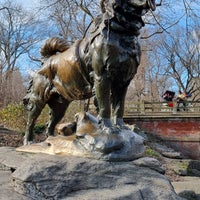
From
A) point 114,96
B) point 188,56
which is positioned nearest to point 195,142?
point 188,56

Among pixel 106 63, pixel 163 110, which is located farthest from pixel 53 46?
pixel 163 110

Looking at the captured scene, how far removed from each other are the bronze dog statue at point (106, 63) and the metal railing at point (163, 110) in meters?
16.3

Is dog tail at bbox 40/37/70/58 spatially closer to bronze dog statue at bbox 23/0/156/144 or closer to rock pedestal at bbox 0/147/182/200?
bronze dog statue at bbox 23/0/156/144

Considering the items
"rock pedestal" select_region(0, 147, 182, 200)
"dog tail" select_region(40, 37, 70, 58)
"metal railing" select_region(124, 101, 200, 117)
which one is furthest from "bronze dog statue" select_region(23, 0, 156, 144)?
"metal railing" select_region(124, 101, 200, 117)

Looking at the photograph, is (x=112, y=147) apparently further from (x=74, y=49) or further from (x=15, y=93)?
(x=15, y=93)

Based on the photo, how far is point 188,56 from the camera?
27141mm

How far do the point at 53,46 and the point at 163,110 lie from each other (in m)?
17.0

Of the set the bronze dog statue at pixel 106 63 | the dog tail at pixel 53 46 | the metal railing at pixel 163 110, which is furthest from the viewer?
the metal railing at pixel 163 110

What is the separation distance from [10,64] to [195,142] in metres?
18.1

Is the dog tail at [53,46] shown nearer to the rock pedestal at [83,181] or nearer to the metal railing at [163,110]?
the rock pedestal at [83,181]

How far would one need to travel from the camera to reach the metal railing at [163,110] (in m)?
19.8

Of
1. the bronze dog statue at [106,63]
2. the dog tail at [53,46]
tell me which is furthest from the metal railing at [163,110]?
the bronze dog statue at [106,63]

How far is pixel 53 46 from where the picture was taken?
4.32m

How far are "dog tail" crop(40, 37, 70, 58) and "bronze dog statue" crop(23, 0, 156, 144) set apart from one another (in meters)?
0.20
